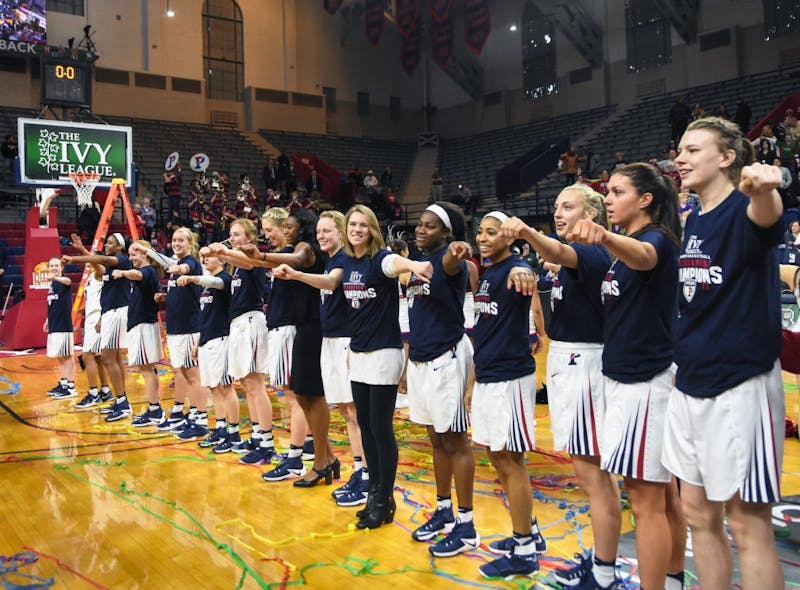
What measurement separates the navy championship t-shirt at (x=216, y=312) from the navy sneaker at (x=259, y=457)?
101cm

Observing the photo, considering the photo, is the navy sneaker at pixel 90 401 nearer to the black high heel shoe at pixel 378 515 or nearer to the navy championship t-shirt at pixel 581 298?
the black high heel shoe at pixel 378 515

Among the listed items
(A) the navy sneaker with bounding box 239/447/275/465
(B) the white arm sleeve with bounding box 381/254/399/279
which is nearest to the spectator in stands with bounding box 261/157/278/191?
(A) the navy sneaker with bounding box 239/447/275/465

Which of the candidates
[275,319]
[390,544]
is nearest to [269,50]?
[275,319]

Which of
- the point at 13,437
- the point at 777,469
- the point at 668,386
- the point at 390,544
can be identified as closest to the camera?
the point at 777,469

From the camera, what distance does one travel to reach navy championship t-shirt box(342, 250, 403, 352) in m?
4.10

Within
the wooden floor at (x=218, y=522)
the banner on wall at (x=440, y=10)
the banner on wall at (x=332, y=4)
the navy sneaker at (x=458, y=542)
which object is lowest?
the wooden floor at (x=218, y=522)

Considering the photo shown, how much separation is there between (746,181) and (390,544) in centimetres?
270

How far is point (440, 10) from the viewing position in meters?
22.8

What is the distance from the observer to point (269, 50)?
2666 cm

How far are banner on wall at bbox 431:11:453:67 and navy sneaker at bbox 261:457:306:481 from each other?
20913mm

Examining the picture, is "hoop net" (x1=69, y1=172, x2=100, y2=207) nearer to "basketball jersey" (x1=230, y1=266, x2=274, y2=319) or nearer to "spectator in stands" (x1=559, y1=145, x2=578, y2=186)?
"basketball jersey" (x1=230, y1=266, x2=274, y2=319)

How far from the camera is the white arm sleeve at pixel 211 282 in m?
5.68

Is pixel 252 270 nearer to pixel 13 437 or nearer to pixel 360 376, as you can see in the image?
pixel 360 376

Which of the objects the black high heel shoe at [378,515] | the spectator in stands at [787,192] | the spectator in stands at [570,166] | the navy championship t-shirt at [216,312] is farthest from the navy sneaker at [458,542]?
the spectator in stands at [570,166]
